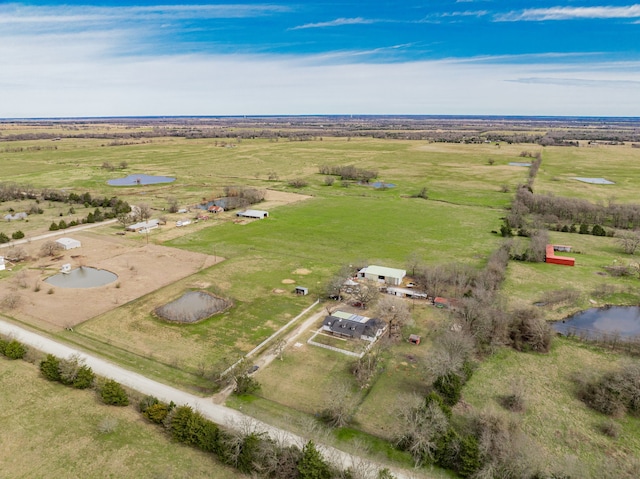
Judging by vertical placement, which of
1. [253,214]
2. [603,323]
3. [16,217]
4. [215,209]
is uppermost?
[215,209]

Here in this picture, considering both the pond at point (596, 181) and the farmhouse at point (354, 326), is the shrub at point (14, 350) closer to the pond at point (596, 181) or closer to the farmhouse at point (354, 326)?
the farmhouse at point (354, 326)

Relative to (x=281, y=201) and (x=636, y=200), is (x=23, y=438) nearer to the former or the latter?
(x=281, y=201)

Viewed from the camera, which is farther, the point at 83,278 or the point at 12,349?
the point at 83,278

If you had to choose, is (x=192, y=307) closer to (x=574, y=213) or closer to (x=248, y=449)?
(x=248, y=449)

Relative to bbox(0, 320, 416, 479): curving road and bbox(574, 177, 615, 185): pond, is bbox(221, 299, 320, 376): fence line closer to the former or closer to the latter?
bbox(0, 320, 416, 479): curving road

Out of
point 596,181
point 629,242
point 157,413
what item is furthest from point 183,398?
point 596,181

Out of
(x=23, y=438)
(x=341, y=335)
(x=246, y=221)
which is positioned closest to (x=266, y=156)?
(x=246, y=221)

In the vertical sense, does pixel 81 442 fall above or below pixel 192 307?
below
